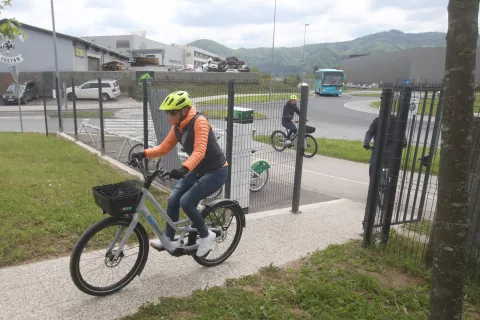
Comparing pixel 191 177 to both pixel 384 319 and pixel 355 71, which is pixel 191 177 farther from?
pixel 355 71

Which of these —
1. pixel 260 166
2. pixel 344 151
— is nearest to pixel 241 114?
pixel 260 166

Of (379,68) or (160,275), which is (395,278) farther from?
(379,68)

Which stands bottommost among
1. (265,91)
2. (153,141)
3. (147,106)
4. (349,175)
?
(349,175)

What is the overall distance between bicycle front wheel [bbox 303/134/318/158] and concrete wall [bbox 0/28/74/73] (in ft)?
102

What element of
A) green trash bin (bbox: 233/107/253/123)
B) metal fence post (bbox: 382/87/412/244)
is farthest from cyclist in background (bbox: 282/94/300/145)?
metal fence post (bbox: 382/87/412/244)

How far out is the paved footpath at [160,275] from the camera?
315 centimetres

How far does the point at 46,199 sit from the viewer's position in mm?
5699

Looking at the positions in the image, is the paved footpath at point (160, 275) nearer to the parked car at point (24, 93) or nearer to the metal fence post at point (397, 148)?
the metal fence post at point (397, 148)

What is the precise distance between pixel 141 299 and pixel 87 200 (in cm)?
285

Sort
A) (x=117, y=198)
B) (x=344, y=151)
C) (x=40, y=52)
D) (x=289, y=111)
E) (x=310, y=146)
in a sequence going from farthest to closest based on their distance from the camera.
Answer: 1. (x=40, y=52)
2. (x=344, y=151)
3. (x=310, y=146)
4. (x=289, y=111)
5. (x=117, y=198)

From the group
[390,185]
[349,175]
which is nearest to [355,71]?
[349,175]

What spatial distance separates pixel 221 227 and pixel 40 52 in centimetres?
3730

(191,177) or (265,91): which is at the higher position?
(265,91)

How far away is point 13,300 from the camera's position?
3207 mm
